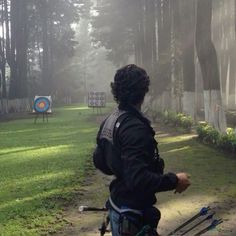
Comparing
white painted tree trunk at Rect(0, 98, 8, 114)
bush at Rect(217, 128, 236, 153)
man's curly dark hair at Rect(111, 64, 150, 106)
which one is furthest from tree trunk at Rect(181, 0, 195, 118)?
man's curly dark hair at Rect(111, 64, 150, 106)

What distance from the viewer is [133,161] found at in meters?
3.37

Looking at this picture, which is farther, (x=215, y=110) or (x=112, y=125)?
(x=215, y=110)

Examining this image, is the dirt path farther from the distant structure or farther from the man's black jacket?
the distant structure

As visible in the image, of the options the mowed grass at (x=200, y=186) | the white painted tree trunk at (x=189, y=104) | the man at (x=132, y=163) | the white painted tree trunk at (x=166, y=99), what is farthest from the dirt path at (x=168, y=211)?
the white painted tree trunk at (x=166, y=99)

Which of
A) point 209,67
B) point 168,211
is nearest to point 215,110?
point 209,67

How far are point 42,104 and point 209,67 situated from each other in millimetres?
16823

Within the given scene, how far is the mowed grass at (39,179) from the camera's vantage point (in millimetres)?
8750

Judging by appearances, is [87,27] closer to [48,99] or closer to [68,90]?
[68,90]

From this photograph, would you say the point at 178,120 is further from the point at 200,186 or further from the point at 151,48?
the point at 151,48

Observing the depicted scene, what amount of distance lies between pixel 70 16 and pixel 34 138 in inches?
1885

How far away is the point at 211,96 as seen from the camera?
20.7 m

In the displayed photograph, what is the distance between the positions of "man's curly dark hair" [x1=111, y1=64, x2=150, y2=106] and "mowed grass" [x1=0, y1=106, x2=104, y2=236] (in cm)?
495

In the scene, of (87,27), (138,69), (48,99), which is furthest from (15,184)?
(87,27)

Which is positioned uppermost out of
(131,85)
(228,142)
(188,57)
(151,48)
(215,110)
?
(151,48)
